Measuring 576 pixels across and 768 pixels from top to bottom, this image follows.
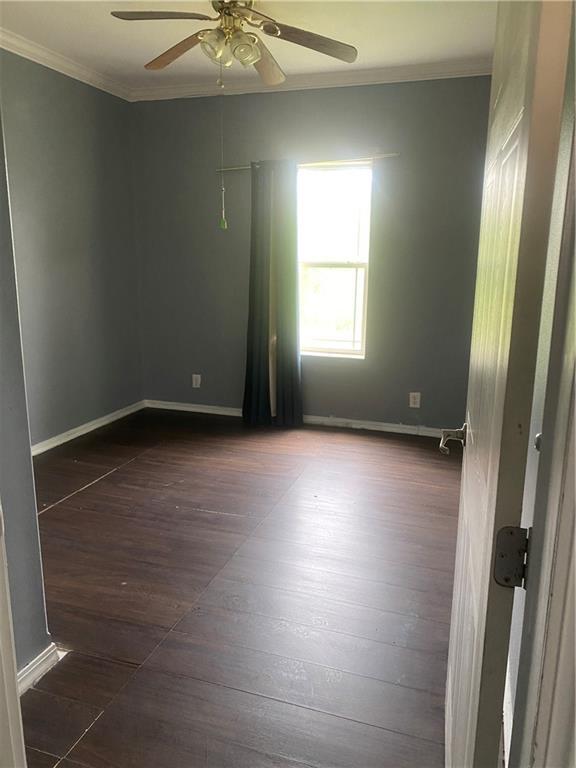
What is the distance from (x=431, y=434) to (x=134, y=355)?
261 centimetres

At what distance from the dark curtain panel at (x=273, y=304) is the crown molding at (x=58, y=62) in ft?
4.05

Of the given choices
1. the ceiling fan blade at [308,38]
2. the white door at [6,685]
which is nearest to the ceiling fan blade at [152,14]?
the ceiling fan blade at [308,38]

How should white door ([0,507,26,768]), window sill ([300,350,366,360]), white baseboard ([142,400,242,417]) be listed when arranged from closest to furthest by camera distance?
white door ([0,507,26,768])
window sill ([300,350,366,360])
white baseboard ([142,400,242,417])

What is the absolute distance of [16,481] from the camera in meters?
1.63

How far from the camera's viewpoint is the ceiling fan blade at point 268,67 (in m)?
2.61

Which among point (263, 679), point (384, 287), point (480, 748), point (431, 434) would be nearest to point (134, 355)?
point (384, 287)

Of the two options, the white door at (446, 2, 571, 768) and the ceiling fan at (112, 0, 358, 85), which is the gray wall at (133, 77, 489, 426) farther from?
the white door at (446, 2, 571, 768)

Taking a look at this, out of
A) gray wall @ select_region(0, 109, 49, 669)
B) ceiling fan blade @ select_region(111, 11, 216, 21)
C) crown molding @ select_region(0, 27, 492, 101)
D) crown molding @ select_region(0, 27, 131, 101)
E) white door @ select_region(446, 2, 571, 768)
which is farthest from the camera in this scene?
crown molding @ select_region(0, 27, 492, 101)

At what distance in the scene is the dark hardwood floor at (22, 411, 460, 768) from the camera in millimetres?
1567

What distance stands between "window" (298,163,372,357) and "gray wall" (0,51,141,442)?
1508mm

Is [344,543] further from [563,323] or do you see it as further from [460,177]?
[460,177]

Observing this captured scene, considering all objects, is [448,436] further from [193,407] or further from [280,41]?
[193,407]

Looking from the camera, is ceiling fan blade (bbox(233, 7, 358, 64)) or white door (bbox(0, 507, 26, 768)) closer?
white door (bbox(0, 507, 26, 768))

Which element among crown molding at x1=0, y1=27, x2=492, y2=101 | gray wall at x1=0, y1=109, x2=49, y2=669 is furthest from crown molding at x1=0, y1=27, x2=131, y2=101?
gray wall at x1=0, y1=109, x2=49, y2=669
